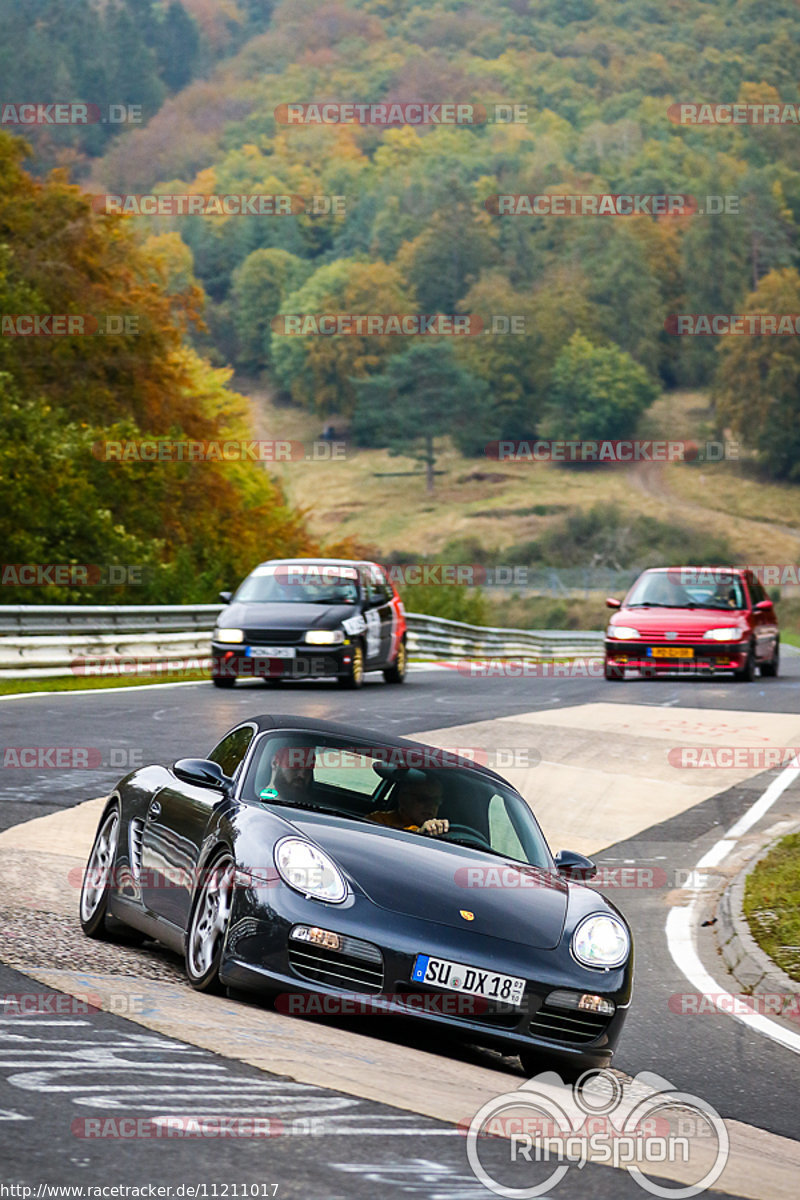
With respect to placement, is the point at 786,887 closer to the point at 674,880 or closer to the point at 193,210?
the point at 674,880

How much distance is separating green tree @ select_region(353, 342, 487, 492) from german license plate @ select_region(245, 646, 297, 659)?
403 ft

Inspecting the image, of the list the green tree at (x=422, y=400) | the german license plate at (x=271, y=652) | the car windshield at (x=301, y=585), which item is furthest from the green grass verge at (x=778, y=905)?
the green tree at (x=422, y=400)

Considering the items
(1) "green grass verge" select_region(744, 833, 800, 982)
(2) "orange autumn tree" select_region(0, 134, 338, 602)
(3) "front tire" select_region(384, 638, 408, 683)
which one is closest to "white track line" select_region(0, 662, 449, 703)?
(3) "front tire" select_region(384, 638, 408, 683)

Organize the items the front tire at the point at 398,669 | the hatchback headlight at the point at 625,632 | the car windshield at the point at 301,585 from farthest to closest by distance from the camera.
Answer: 1. the hatchback headlight at the point at 625,632
2. the front tire at the point at 398,669
3. the car windshield at the point at 301,585

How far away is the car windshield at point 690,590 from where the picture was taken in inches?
1078

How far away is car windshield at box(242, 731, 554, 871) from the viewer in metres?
7.42

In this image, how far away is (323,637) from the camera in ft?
76.1

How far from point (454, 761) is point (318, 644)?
1537 cm

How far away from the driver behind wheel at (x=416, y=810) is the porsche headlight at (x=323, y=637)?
51.0 feet

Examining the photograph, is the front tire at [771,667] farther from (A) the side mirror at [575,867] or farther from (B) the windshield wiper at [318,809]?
(B) the windshield wiper at [318,809]

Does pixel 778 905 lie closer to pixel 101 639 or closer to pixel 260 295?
pixel 101 639

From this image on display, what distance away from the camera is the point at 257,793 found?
7.29 meters

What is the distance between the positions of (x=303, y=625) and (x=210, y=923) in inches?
646

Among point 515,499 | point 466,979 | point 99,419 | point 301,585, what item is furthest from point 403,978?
point 515,499
